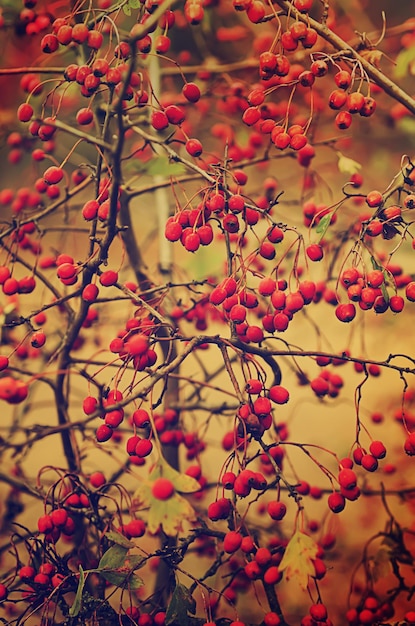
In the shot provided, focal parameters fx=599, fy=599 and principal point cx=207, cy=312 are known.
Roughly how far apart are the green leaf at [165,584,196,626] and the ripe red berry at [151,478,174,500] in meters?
0.14

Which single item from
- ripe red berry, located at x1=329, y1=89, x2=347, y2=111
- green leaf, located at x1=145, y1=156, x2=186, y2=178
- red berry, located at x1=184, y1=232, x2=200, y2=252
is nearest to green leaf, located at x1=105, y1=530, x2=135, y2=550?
A: red berry, located at x1=184, y1=232, x2=200, y2=252

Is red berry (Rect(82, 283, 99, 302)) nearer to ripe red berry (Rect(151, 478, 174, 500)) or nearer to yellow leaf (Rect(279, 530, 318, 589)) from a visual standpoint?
ripe red berry (Rect(151, 478, 174, 500))

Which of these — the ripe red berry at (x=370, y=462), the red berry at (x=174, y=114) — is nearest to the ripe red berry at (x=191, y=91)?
the red berry at (x=174, y=114)

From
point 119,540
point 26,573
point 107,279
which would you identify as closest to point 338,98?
point 107,279

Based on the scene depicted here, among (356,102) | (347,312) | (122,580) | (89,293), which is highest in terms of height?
(356,102)

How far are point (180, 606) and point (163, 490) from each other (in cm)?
17

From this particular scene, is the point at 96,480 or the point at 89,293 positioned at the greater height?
the point at 89,293

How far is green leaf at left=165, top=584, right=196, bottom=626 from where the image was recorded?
77 centimetres

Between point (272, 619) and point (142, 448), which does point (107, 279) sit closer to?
point (142, 448)

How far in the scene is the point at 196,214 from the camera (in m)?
0.78

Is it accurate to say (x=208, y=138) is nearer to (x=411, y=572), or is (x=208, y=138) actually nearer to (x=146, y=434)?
(x=146, y=434)

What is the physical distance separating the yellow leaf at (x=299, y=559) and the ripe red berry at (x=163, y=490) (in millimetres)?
178

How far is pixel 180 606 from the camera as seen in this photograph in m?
0.77

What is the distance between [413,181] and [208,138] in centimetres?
71
